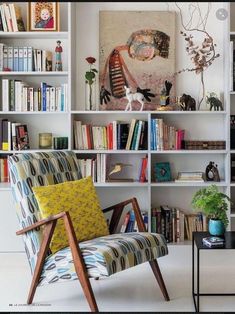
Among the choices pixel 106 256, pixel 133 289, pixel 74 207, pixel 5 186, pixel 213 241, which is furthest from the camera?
pixel 5 186

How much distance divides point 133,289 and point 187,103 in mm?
1842

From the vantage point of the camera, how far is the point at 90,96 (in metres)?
4.46

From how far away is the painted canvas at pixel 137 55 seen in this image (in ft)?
14.7

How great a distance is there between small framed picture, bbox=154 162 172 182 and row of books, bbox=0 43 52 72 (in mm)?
1322

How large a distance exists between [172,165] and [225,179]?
0.50 metres

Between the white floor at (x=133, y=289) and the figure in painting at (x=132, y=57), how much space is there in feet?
5.11

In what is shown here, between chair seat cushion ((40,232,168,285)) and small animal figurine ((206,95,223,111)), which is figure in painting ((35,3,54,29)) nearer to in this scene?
small animal figurine ((206,95,223,111))

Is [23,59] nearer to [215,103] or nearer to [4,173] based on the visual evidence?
[4,173]

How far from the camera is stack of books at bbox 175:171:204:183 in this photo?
4.38 m

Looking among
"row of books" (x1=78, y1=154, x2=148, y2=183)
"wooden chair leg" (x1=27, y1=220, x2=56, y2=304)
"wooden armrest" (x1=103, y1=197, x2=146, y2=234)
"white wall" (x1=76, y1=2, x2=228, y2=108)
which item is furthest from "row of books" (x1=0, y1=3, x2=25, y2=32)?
"wooden chair leg" (x1=27, y1=220, x2=56, y2=304)

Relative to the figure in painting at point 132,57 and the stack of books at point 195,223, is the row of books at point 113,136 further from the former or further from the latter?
the stack of books at point 195,223

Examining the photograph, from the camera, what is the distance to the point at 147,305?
2912mm

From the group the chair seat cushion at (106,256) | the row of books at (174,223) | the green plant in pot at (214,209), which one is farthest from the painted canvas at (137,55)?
the chair seat cushion at (106,256)

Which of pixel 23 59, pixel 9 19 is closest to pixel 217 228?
pixel 23 59
